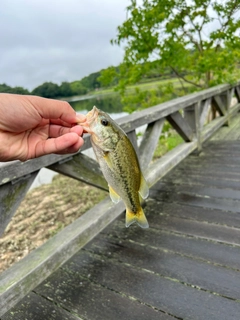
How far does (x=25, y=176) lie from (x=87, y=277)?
2.80 feet

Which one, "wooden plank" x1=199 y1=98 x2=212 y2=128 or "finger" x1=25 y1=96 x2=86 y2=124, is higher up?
"finger" x1=25 y1=96 x2=86 y2=124

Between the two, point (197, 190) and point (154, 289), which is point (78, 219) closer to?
point (154, 289)

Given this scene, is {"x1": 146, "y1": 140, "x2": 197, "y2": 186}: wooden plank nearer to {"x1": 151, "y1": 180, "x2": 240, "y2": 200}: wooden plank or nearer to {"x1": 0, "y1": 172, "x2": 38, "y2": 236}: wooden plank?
{"x1": 151, "y1": 180, "x2": 240, "y2": 200}: wooden plank

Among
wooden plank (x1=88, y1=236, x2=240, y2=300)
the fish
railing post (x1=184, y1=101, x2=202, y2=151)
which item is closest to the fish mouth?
the fish

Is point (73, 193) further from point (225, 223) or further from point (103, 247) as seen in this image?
point (225, 223)

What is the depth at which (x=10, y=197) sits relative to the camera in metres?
1.79

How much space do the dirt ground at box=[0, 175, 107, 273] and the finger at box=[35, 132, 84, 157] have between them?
2207mm

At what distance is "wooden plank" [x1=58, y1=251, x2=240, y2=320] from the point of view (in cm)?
170

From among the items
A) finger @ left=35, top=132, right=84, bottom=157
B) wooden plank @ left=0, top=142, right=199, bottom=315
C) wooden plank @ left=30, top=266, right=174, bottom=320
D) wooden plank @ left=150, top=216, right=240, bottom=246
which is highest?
finger @ left=35, top=132, right=84, bottom=157

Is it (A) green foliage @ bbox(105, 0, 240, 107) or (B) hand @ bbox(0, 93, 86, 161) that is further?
(A) green foliage @ bbox(105, 0, 240, 107)

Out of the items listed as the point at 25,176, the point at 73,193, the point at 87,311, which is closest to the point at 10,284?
the point at 87,311

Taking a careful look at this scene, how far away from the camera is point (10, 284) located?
72.4 inches

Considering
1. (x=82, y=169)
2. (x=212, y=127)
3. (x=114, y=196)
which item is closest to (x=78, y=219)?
(x=82, y=169)

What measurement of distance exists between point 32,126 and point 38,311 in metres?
1.23
